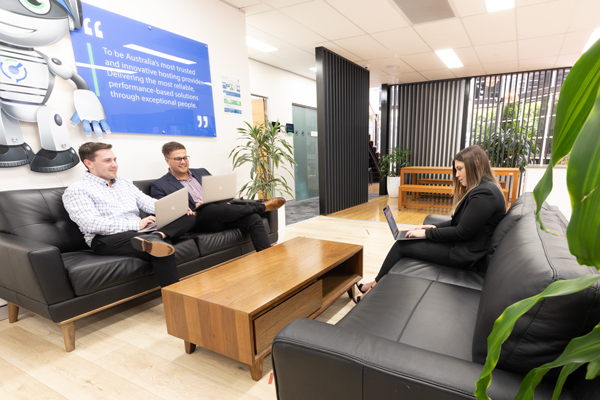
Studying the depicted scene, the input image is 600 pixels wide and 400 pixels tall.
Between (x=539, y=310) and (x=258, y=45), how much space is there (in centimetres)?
493

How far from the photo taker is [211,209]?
8.95 feet

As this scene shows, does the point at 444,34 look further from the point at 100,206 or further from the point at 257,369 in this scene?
the point at 257,369

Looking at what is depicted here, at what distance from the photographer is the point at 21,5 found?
7.03ft

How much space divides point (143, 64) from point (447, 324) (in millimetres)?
3082

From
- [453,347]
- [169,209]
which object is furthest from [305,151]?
[453,347]

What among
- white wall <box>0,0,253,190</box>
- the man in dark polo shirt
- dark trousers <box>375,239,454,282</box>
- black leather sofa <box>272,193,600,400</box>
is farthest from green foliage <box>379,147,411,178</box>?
black leather sofa <box>272,193,600,400</box>

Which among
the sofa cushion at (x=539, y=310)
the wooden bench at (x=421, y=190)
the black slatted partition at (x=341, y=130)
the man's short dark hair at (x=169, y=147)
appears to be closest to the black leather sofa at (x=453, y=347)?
the sofa cushion at (x=539, y=310)

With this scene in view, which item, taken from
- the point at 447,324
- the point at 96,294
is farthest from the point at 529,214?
the point at 96,294

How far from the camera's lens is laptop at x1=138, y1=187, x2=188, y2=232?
217 centimetres

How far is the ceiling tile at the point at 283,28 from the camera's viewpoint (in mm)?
3849

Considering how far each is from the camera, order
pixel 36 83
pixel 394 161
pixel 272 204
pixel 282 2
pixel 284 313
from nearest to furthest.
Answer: pixel 284 313
pixel 36 83
pixel 272 204
pixel 282 2
pixel 394 161

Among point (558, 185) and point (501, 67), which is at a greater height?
point (501, 67)

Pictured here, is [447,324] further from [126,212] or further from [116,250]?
[126,212]

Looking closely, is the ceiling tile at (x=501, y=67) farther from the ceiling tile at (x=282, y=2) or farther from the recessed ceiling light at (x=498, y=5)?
the ceiling tile at (x=282, y=2)
